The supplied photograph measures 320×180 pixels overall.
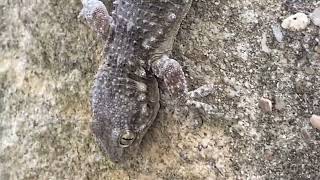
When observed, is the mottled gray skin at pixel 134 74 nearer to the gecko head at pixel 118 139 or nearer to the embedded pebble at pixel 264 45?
the gecko head at pixel 118 139

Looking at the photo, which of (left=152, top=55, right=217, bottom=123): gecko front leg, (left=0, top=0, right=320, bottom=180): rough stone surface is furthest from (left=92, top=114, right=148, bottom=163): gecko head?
(left=152, top=55, right=217, bottom=123): gecko front leg

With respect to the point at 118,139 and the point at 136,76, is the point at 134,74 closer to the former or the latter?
the point at 136,76

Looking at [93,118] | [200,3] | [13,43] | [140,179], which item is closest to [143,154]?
[140,179]

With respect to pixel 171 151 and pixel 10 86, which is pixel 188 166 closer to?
pixel 171 151

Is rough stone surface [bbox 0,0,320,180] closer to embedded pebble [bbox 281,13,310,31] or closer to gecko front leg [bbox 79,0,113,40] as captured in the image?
embedded pebble [bbox 281,13,310,31]

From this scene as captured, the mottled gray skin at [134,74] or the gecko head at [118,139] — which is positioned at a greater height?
the mottled gray skin at [134,74]

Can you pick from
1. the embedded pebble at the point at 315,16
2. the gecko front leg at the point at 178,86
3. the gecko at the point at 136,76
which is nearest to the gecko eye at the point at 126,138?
the gecko at the point at 136,76

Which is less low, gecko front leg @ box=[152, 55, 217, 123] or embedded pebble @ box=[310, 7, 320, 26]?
embedded pebble @ box=[310, 7, 320, 26]
